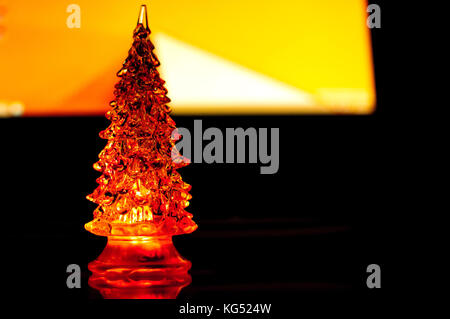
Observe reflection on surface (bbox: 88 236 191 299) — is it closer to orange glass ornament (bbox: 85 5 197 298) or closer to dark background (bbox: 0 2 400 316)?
orange glass ornament (bbox: 85 5 197 298)

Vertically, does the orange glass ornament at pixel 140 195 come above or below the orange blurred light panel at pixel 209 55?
below

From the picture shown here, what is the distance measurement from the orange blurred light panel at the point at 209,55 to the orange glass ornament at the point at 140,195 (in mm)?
693

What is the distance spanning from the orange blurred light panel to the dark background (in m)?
0.06

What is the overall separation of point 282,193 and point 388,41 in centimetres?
71

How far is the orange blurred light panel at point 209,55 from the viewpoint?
1.47 m

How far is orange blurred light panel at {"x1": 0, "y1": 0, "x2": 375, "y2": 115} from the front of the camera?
1469mm

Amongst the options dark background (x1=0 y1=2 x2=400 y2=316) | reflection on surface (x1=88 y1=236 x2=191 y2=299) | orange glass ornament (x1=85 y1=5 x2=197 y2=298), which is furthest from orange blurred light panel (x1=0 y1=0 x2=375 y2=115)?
reflection on surface (x1=88 y1=236 x2=191 y2=299)

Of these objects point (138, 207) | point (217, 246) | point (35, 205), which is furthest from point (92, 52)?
point (138, 207)

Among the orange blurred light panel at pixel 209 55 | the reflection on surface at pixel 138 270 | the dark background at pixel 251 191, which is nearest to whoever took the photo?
the reflection on surface at pixel 138 270

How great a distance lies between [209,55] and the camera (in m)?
1.51

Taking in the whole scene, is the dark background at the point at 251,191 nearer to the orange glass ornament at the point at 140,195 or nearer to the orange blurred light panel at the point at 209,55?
the orange blurred light panel at the point at 209,55

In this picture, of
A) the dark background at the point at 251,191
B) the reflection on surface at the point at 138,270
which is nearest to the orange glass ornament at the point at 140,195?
the reflection on surface at the point at 138,270

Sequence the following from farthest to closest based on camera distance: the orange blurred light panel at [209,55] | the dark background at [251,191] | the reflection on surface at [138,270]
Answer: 1. the orange blurred light panel at [209,55]
2. the dark background at [251,191]
3. the reflection on surface at [138,270]

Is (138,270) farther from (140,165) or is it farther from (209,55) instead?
(209,55)
